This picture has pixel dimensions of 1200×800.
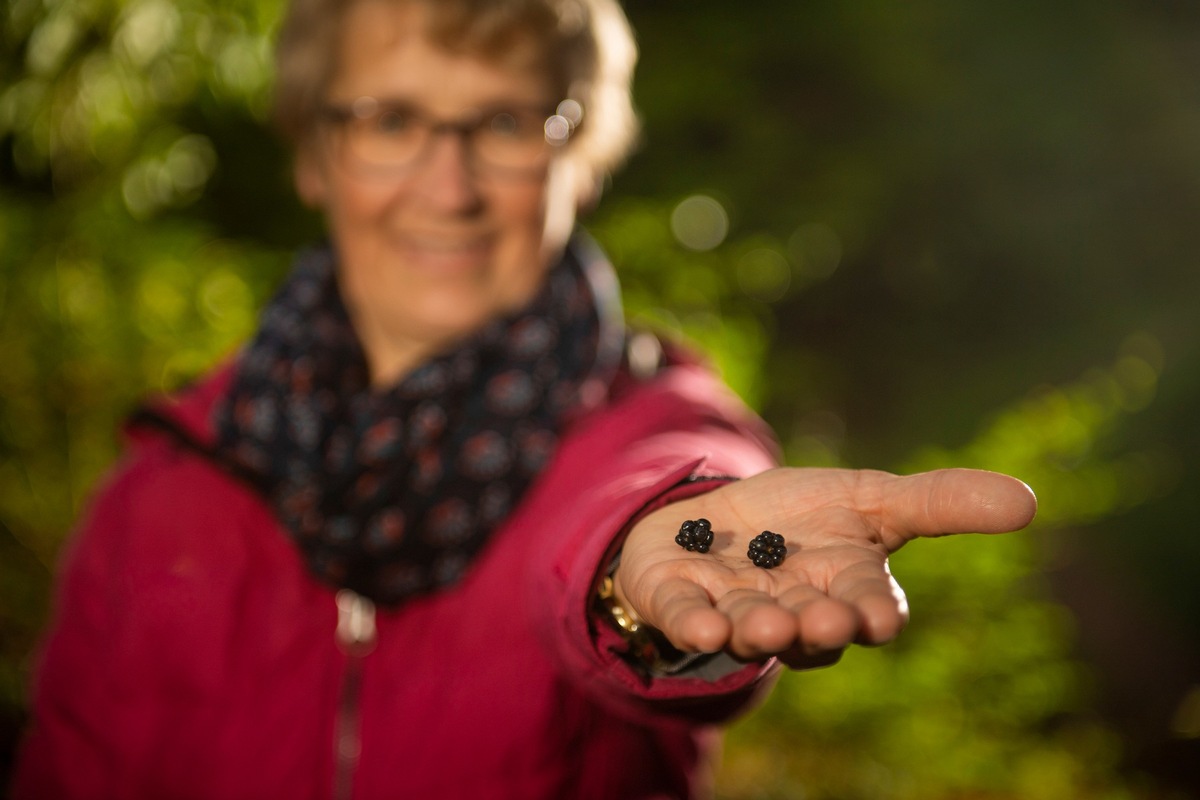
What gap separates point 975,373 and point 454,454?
324 cm

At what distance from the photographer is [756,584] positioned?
1.01 meters

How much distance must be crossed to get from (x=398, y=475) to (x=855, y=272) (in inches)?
129

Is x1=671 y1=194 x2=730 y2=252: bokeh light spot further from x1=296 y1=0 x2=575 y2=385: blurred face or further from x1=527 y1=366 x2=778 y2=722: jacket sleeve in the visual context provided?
x1=527 y1=366 x2=778 y2=722: jacket sleeve

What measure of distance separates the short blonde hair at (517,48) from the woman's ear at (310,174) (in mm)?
30

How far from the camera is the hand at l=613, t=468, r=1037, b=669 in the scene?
0.88m

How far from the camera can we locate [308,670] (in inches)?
68.2

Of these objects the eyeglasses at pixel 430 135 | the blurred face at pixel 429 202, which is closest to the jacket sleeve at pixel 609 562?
A: the blurred face at pixel 429 202

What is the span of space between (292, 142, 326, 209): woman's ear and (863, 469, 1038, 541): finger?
159 centimetres

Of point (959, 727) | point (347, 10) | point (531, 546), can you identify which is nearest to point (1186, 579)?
point (959, 727)

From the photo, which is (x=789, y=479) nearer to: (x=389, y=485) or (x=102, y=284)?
(x=389, y=485)

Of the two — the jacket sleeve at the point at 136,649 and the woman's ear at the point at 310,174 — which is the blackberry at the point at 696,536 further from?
the woman's ear at the point at 310,174

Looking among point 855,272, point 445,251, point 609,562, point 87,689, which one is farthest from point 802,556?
point 855,272

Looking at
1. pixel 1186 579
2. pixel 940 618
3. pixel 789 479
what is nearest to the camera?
pixel 789 479

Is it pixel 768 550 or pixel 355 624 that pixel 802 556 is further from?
pixel 355 624
